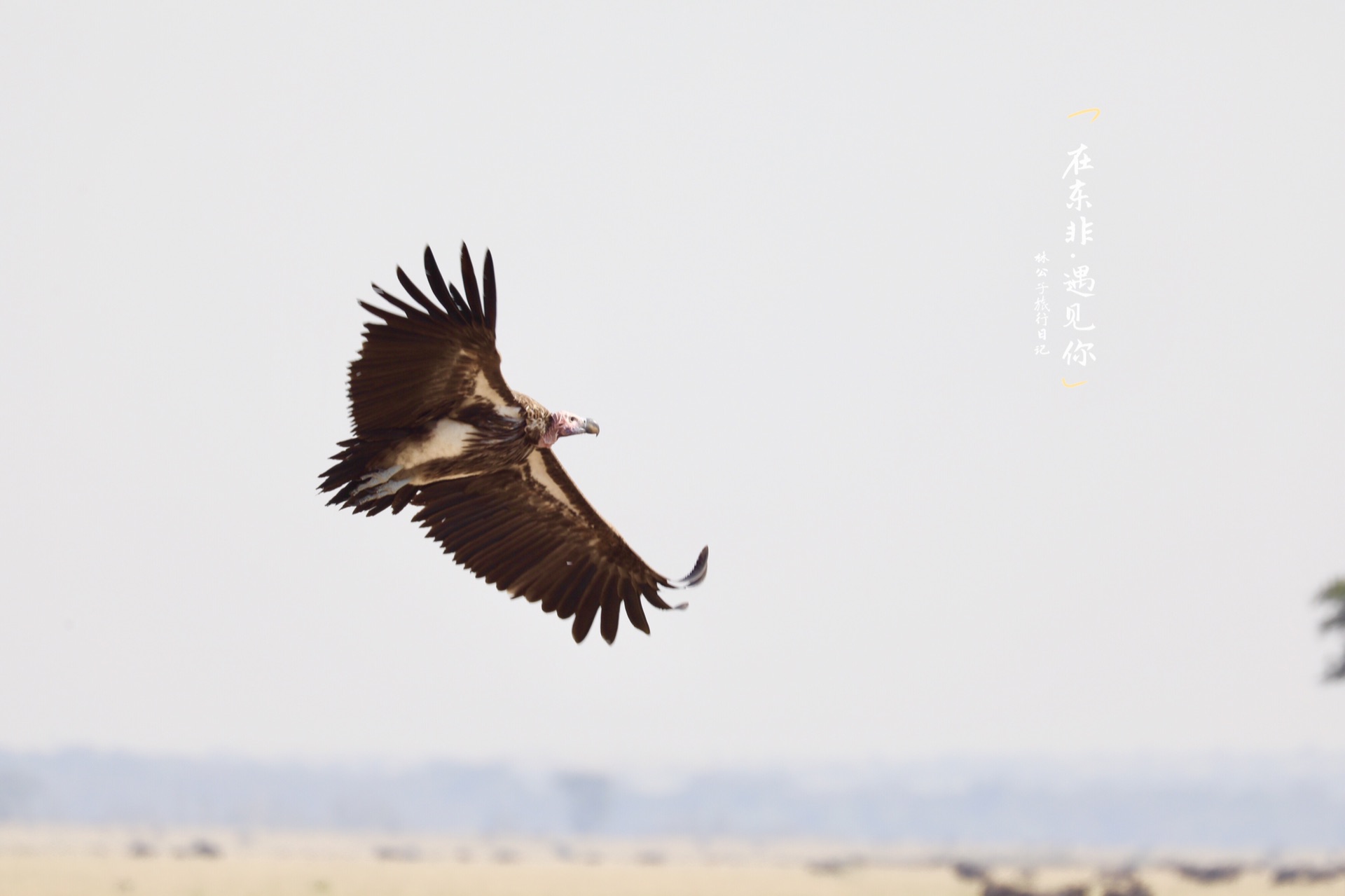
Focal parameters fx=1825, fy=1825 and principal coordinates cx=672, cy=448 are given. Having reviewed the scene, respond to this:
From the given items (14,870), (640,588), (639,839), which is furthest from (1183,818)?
(640,588)

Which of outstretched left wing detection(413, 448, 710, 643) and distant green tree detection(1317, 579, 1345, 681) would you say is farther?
distant green tree detection(1317, 579, 1345, 681)

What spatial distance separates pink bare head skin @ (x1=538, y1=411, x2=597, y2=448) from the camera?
18.3 metres

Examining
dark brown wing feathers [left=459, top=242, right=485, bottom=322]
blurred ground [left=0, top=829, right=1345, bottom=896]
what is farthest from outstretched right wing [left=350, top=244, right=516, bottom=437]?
blurred ground [left=0, top=829, right=1345, bottom=896]

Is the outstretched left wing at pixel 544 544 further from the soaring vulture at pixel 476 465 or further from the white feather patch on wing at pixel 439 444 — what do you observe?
the white feather patch on wing at pixel 439 444

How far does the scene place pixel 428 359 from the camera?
54.4 ft

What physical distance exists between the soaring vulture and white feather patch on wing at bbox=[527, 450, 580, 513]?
0.05 feet

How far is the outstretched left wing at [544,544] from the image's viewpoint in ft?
63.5

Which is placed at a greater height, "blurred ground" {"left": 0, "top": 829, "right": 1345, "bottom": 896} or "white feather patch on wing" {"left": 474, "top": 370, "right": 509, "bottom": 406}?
"white feather patch on wing" {"left": 474, "top": 370, "right": 509, "bottom": 406}

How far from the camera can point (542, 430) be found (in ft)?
59.7

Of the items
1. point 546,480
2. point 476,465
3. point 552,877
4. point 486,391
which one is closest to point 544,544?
point 546,480

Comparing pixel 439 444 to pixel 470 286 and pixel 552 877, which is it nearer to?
pixel 470 286

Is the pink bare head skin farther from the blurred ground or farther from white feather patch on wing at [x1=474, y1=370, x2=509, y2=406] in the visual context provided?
the blurred ground

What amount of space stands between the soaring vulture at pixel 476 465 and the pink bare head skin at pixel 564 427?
0.01 m

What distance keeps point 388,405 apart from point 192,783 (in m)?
153
